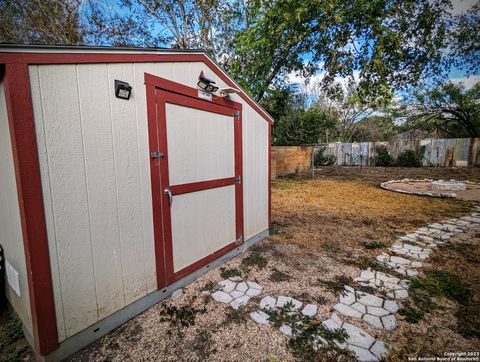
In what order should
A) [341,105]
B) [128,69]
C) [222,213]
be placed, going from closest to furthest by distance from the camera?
[128,69] → [222,213] → [341,105]

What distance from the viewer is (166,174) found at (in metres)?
2.36

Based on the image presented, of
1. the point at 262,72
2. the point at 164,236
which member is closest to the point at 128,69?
the point at 164,236

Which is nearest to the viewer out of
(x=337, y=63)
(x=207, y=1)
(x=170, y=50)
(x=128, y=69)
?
(x=128, y=69)

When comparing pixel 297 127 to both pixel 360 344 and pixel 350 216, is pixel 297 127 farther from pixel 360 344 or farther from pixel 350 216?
pixel 360 344

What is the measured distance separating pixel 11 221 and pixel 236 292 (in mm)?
2243

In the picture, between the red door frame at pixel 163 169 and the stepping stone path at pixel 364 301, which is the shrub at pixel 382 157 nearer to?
the stepping stone path at pixel 364 301

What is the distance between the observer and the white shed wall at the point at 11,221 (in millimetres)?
1611

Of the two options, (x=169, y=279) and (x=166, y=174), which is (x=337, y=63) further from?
(x=169, y=279)

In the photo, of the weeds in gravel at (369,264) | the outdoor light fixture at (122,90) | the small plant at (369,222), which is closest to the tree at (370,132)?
the small plant at (369,222)

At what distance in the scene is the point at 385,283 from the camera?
2.70m

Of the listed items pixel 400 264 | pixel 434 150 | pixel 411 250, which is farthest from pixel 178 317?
pixel 434 150

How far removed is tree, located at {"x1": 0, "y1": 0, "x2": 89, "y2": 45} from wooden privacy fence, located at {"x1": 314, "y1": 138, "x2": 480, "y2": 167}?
15.9 metres

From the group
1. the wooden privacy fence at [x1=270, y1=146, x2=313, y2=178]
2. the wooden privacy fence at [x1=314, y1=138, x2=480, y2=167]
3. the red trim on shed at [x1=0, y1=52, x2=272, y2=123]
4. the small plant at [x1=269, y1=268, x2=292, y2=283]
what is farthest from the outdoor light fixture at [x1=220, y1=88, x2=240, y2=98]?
the wooden privacy fence at [x1=314, y1=138, x2=480, y2=167]

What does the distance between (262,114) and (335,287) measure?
2904mm
